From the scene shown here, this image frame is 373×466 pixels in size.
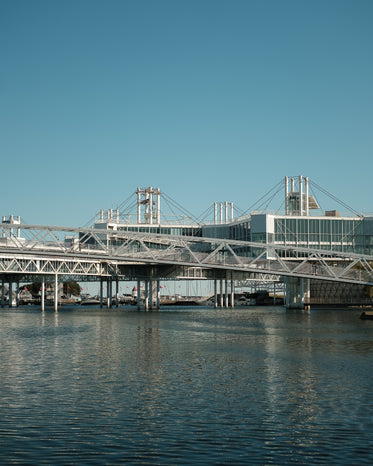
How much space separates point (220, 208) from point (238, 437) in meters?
147

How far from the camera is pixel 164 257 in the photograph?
4412 inches

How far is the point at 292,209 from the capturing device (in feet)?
463

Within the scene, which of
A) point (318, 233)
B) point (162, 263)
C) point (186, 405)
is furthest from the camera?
Answer: point (318, 233)

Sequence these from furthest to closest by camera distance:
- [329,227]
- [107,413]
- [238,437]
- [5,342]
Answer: [329,227] → [5,342] → [107,413] → [238,437]

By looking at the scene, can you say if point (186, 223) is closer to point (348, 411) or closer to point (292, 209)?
point (292, 209)

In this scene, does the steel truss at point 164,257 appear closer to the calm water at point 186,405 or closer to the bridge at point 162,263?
the bridge at point 162,263

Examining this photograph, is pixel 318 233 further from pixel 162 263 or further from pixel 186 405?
pixel 186 405

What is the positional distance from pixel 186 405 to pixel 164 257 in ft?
281

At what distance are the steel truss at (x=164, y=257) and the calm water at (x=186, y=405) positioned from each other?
170 feet

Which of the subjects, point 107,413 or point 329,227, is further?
point 329,227

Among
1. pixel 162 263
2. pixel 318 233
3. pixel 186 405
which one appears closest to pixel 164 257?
pixel 162 263

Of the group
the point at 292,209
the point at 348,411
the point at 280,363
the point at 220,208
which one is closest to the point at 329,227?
the point at 292,209

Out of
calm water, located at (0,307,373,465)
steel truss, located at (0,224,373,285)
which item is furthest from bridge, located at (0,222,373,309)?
calm water, located at (0,307,373,465)

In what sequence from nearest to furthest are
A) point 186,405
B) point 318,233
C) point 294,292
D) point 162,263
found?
1. point 186,405
2. point 162,263
3. point 318,233
4. point 294,292
